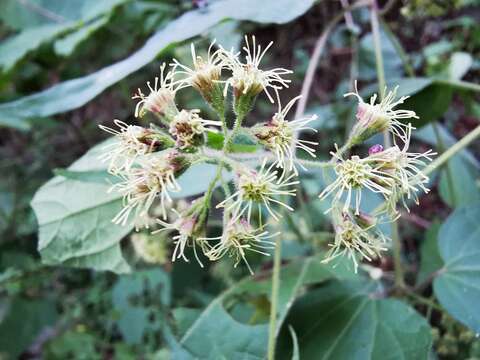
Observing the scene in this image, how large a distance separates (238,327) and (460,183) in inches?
35.6

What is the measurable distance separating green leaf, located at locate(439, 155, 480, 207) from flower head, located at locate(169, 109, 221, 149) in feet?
3.06

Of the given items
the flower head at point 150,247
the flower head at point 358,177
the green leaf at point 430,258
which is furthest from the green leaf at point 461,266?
the flower head at point 150,247

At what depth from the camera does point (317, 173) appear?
1781mm

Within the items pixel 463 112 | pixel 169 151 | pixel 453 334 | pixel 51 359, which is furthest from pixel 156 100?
pixel 463 112

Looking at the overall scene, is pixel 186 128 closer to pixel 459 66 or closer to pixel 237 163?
pixel 237 163

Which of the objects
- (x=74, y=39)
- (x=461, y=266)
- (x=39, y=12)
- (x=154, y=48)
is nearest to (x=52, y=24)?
(x=39, y=12)

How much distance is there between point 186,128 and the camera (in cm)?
93

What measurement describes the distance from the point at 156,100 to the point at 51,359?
117cm

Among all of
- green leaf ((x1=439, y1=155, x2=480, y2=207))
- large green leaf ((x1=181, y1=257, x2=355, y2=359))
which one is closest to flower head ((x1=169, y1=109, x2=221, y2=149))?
large green leaf ((x1=181, y1=257, x2=355, y2=359))

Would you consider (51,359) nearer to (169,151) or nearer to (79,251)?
(79,251)

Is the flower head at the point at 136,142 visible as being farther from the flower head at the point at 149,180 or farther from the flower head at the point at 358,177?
the flower head at the point at 358,177

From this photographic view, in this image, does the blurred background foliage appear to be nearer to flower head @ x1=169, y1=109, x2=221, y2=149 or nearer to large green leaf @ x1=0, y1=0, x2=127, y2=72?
large green leaf @ x1=0, y1=0, x2=127, y2=72

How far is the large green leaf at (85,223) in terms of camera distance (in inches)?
48.3

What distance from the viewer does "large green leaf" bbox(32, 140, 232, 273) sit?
123cm
